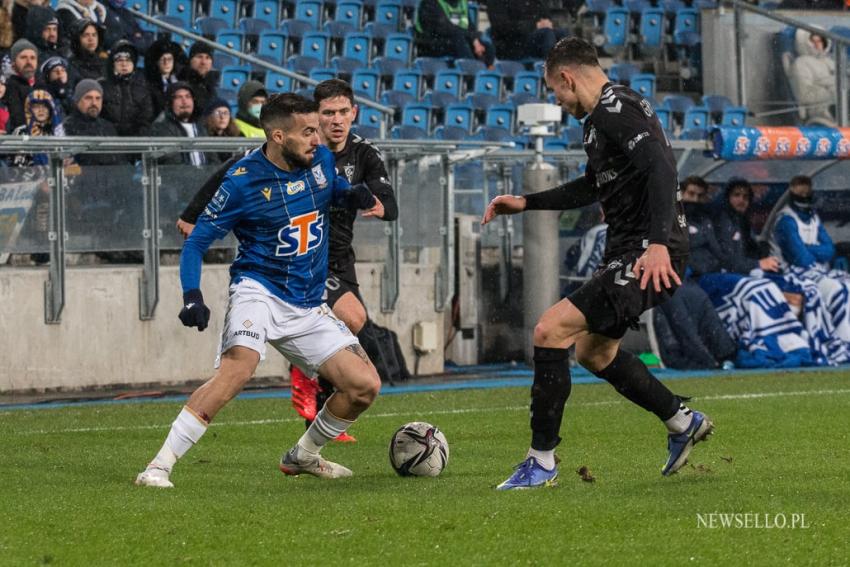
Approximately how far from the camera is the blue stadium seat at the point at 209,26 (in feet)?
67.4

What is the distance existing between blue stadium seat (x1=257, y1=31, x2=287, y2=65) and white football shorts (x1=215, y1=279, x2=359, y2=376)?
13.3 metres

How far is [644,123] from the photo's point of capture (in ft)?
23.5

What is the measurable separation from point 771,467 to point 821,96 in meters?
13.2

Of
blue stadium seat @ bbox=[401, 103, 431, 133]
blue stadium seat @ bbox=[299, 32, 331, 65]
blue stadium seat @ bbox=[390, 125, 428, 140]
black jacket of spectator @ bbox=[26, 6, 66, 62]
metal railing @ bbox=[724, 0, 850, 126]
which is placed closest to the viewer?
black jacket of spectator @ bbox=[26, 6, 66, 62]

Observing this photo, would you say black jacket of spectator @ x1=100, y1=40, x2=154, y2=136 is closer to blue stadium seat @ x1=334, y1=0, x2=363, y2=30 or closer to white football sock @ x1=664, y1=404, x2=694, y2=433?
blue stadium seat @ x1=334, y1=0, x2=363, y2=30

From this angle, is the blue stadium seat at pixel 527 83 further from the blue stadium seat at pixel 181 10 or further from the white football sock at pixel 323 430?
the white football sock at pixel 323 430

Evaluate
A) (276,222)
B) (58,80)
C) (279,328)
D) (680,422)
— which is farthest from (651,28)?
(279,328)

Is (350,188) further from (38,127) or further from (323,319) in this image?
(38,127)

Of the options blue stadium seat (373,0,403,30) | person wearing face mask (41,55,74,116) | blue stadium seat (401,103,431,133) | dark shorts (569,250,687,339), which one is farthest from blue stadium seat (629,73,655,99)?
dark shorts (569,250,687,339)

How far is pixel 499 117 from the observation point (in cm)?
2097

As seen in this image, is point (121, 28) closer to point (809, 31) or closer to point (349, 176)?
point (349, 176)

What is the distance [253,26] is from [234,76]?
1.59 meters

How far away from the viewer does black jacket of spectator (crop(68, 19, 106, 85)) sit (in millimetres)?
15133

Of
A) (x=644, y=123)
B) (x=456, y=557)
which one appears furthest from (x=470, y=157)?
(x=456, y=557)
